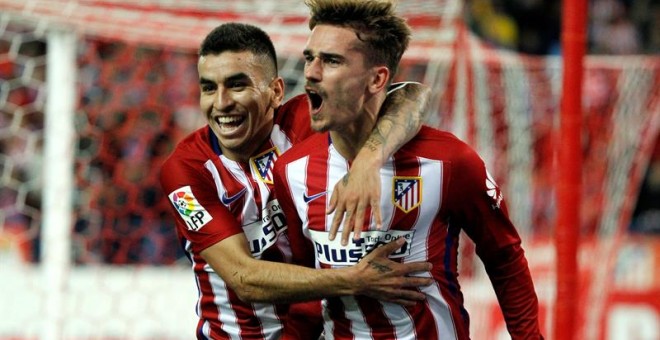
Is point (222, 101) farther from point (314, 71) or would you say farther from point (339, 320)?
point (339, 320)

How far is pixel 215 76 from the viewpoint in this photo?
336cm

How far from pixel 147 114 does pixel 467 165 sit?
3.55m

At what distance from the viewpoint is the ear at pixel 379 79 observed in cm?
311

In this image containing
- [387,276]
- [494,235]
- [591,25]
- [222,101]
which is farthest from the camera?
[591,25]

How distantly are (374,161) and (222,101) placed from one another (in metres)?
0.58

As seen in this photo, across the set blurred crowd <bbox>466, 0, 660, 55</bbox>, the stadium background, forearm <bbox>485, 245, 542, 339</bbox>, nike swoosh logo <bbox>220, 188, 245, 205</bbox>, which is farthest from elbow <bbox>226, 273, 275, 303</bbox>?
blurred crowd <bbox>466, 0, 660, 55</bbox>

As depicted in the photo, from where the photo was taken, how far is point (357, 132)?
10.3 feet

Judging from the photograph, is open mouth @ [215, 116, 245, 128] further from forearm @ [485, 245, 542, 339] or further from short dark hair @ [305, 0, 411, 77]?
forearm @ [485, 245, 542, 339]

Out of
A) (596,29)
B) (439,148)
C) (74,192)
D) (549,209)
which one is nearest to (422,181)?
(439,148)

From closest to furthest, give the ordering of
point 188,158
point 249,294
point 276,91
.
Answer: point 249,294 < point 188,158 < point 276,91

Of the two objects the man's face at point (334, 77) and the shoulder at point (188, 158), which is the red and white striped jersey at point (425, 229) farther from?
the shoulder at point (188, 158)

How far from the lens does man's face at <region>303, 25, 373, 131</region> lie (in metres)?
3.00

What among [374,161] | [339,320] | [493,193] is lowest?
[339,320]

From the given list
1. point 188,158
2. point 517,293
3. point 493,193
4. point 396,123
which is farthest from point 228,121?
point 517,293
